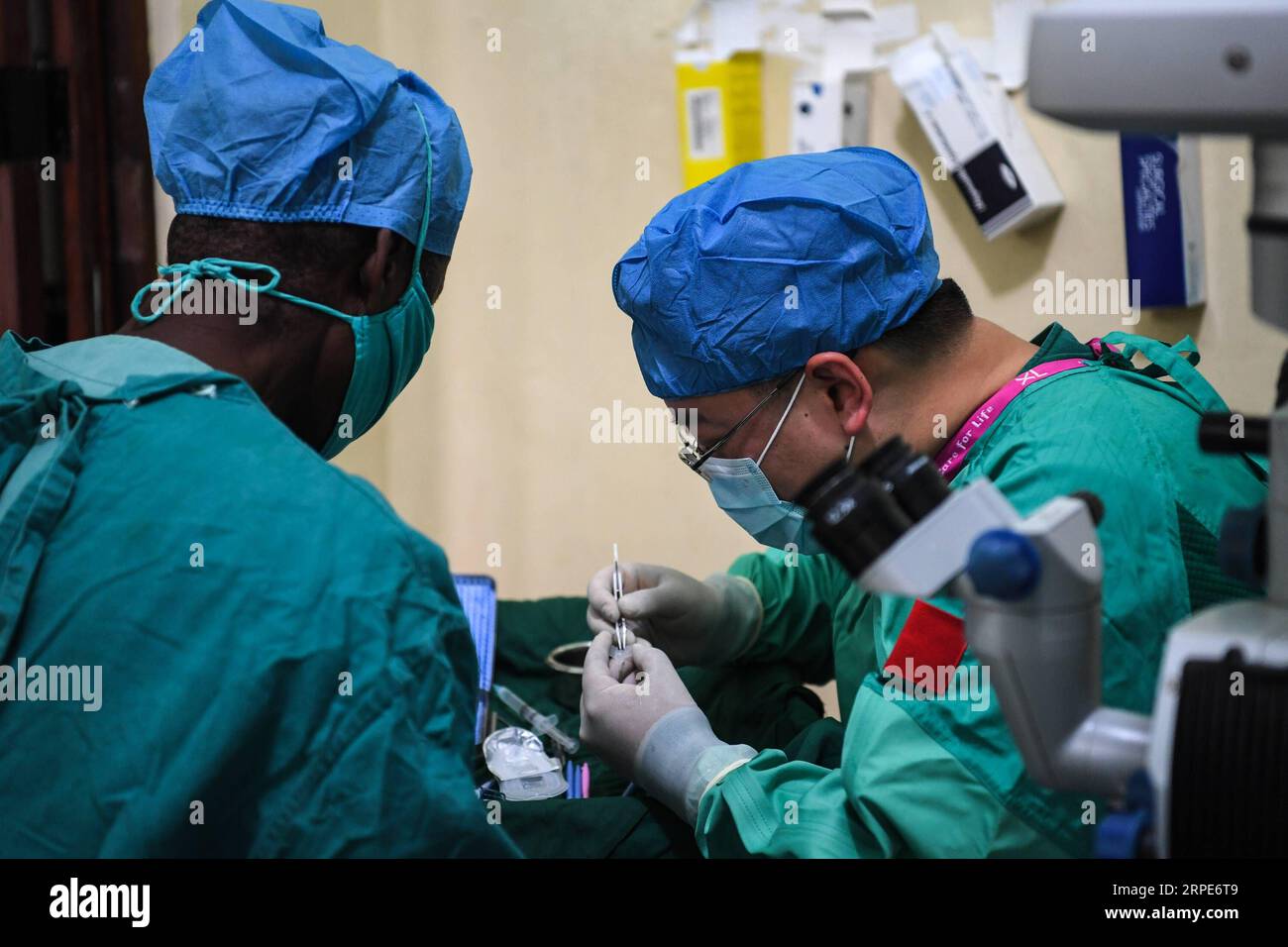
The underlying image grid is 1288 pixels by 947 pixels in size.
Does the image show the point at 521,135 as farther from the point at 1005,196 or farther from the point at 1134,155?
the point at 1134,155

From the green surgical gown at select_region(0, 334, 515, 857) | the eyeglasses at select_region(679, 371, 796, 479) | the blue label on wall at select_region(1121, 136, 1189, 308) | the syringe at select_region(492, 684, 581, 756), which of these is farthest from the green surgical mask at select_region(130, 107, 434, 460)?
the blue label on wall at select_region(1121, 136, 1189, 308)

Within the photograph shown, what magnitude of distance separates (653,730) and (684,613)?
41 centimetres

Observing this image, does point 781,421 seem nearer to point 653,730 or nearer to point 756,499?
point 756,499

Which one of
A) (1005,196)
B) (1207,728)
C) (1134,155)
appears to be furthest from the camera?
(1005,196)

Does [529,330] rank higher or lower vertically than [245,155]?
lower

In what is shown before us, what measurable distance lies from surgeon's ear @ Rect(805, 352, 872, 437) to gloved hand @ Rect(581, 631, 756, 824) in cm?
36

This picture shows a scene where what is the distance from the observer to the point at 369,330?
1308 millimetres

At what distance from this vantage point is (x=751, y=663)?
185 centimetres

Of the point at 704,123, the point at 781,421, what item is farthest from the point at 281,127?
the point at 704,123

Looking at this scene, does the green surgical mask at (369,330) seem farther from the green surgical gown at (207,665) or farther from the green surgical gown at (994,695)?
the green surgical gown at (994,695)

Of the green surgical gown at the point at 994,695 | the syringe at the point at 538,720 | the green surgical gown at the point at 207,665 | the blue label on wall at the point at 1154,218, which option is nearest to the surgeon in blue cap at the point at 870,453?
the green surgical gown at the point at 994,695
